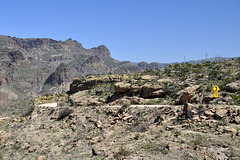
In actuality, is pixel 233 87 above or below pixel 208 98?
above

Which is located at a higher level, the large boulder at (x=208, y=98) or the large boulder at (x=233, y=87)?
the large boulder at (x=233, y=87)

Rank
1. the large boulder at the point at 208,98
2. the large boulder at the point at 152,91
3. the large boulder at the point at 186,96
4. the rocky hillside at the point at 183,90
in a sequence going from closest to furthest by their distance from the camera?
the large boulder at the point at 208,98, the rocky hillside at the point at 183,90, the large boulder at the point at 186,96, the large boulder at the point at 152,91

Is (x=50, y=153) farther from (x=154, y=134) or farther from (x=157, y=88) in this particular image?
(x=157, y=88)

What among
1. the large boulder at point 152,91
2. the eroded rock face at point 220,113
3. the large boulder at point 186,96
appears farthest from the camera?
the large boulder at point 152,91

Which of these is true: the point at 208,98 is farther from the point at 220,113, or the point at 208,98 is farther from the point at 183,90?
the point at 220,113

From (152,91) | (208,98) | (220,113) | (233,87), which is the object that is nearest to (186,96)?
(208,98)

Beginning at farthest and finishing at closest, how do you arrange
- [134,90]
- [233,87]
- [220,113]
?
[134,90] < [233,87] < [220,113]

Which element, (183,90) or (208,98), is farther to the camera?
(183,90)

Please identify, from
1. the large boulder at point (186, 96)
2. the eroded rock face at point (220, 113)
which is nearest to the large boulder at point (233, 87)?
the large boulder at point (186, 96)

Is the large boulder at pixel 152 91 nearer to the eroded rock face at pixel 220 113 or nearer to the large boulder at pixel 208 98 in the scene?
the large boulder at pixel 208 98

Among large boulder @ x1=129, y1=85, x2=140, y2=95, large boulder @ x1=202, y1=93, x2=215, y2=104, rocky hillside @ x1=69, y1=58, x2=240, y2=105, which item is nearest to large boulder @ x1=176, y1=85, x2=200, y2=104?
rocky hillside @ x1=69, y1=58, x2=240, y2=105

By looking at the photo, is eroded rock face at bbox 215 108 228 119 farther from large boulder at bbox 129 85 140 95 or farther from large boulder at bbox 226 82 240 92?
large boulder at bbox 129 85 140 95

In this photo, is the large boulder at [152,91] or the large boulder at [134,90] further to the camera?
the large boulder at [134,90]

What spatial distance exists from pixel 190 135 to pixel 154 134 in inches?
85.9
